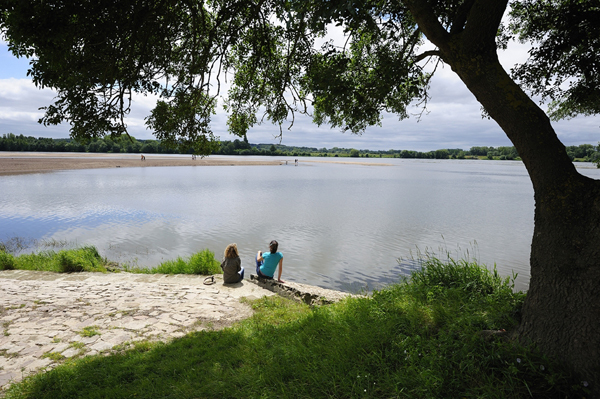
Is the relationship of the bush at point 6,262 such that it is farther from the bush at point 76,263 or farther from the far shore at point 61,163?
the far shore at point 61,163

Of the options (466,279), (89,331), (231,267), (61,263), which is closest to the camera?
(466,279)

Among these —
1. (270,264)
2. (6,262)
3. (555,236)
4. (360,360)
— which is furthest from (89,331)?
(6,262)

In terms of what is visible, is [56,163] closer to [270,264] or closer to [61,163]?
[61,163]

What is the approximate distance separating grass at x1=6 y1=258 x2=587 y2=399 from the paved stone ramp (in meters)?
0.50

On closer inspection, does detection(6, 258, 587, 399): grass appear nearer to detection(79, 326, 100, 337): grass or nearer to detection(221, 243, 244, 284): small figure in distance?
detection(79, 326, 100, 337): grass

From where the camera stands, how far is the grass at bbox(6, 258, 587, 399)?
3.06 metres

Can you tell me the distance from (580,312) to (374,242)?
12798 millimetres

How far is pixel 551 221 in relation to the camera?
3.38 m

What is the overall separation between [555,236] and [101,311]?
7.13m

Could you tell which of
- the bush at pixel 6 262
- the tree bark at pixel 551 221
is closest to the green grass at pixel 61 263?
the bush at pixel 6 262

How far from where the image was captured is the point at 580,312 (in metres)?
3.07

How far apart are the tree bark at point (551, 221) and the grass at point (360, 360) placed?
28 centimetres

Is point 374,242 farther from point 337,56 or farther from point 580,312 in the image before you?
point 580,312

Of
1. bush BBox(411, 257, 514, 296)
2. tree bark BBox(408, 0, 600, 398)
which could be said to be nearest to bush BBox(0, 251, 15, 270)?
bush BBox(411, 257, 514, 296)
